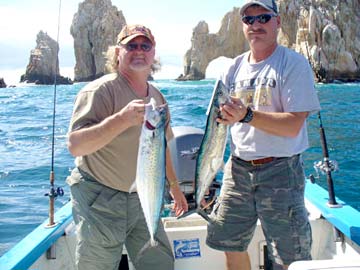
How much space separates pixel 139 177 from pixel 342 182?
746 centimetres

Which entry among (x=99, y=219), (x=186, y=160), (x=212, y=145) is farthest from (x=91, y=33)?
(x=212, y=145)

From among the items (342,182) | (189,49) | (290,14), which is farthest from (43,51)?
(342,182)

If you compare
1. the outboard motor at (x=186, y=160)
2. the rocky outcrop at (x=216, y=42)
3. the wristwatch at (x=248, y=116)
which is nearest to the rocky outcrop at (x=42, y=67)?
the rocky outcrop at (x=216, y=42)

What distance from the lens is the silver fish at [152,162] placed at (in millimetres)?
2379

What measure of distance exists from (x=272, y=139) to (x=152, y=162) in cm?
112

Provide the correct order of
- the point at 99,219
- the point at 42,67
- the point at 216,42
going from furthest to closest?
the point at 42,67 < the point at 216,42 < the point at 99,219

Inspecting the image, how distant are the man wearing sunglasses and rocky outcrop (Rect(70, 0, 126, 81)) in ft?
360

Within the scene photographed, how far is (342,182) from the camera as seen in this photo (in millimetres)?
8891

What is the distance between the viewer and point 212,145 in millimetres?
2838

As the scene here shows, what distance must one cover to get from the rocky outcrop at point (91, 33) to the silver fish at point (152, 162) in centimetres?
11021

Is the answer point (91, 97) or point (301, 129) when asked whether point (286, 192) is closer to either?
point (301, 129)

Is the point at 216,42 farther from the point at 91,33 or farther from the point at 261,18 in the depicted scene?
the point at 261,18

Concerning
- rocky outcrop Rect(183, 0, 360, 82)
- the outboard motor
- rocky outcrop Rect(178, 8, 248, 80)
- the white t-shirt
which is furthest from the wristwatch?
rocky outcrop Rect(178, 8, 248, 80)

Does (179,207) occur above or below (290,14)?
below
